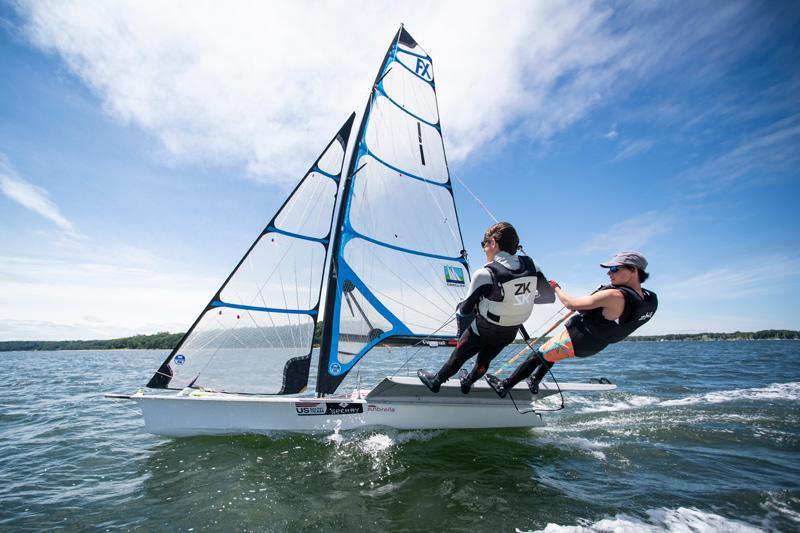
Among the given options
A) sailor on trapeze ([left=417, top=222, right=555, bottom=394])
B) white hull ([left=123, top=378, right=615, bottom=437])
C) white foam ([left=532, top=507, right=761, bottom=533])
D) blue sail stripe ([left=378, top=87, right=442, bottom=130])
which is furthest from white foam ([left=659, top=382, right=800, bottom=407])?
blue sail stripe ([left=378, top=87, right=442, bottom=130])

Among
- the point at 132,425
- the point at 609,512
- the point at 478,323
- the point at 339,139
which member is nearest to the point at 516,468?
the point at 609,512

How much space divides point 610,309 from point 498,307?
1.20 metres

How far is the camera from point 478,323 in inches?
167

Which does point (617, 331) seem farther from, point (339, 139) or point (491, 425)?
point (339, 139)

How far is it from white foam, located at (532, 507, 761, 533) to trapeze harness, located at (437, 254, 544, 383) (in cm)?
185

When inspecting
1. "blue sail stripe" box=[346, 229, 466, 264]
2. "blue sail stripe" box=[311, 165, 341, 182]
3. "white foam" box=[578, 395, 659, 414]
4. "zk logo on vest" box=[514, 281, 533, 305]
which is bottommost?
"white foam" box=[578, 395, 659, 414]

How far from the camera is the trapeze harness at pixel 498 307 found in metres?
3.95

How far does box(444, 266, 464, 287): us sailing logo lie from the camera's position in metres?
7.60

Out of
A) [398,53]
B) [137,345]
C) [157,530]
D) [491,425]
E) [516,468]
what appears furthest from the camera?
[137,345]

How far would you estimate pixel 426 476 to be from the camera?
4.36m

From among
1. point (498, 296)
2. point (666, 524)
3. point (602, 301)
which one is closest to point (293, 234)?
point (498, 296)

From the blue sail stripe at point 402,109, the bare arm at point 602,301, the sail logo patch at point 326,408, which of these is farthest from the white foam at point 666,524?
the blue sail stripe at point 402,109

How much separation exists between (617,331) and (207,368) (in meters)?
6.38

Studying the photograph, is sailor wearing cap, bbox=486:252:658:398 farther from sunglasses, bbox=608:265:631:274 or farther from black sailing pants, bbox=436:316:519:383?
black sailing pants, bbox=436:316:519:383
